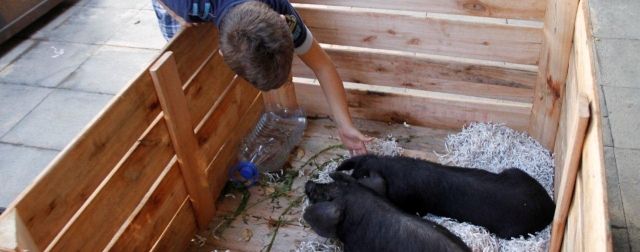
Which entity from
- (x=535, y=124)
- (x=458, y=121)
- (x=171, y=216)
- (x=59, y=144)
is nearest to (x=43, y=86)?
(x=59, y=144)

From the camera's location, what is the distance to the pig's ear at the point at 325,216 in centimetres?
241

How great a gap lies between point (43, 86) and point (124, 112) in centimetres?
234

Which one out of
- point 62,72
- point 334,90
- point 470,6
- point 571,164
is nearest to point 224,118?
point 334,90

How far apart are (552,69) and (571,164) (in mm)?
939

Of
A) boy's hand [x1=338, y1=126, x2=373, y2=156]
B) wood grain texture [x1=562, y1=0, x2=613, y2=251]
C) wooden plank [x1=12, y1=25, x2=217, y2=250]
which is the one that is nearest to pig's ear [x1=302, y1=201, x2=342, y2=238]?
boy's hand [x1=338, y1=126, x2=373, y2=156]

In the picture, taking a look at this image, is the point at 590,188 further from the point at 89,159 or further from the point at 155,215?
the point at 155,215

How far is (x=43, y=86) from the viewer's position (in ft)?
13.4

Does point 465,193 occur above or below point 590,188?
below

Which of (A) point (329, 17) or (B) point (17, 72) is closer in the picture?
(A) point (329, 17)

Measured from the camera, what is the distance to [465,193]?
2484mm

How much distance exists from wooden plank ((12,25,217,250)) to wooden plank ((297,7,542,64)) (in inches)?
34.9

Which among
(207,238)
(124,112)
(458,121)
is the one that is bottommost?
(207,238)

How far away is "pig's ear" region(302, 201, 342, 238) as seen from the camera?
2.41 metres

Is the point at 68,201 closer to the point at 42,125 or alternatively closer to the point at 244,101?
the point at 244,101
